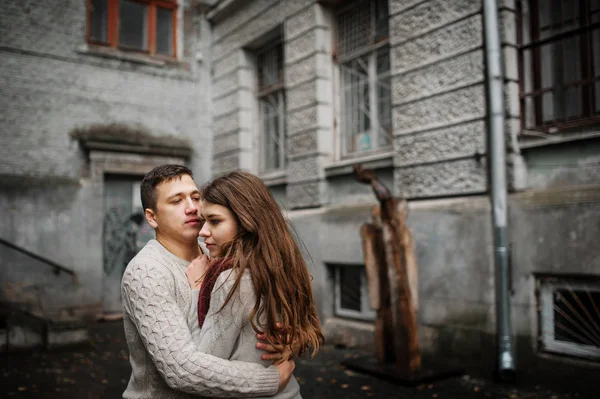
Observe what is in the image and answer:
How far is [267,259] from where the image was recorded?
6.61ft

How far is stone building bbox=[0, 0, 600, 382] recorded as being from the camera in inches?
223

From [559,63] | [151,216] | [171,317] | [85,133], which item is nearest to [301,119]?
[559,63]

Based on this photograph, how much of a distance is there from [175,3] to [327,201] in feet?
20.8

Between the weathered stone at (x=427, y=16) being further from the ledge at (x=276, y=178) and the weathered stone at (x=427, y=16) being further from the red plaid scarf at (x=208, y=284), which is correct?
the red plaid scarf at (x=208, y=284)

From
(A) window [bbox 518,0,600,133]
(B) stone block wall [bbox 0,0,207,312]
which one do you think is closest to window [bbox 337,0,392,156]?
(A) window [bbox 518,0,600,133]

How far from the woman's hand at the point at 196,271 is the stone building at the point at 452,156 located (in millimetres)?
1418

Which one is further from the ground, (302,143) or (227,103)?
(227,103)

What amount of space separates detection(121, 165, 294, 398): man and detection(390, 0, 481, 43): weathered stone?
17.1 feet

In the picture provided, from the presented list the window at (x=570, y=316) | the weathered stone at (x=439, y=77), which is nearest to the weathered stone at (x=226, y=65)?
the weathered stone at (x=439, y=77)

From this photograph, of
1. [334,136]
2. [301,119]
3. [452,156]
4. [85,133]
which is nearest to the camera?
[452,156]

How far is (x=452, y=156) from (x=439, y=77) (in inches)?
41.4

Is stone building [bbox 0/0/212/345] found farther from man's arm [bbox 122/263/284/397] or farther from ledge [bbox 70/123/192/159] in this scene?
man's arm [bbox 122/263/284/397]

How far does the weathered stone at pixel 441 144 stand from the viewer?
6.21 m

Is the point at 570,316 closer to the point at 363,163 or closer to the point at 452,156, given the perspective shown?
the point at 452,156
